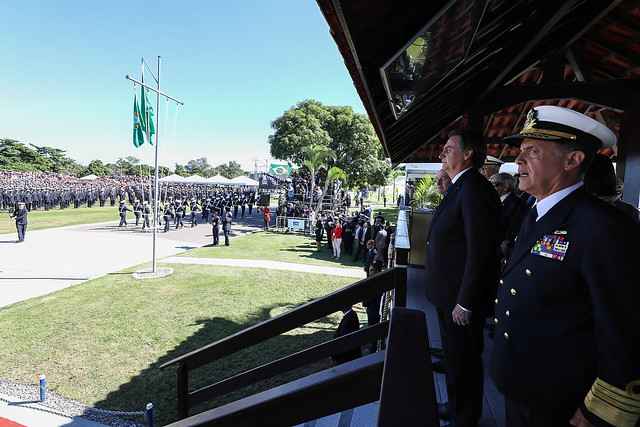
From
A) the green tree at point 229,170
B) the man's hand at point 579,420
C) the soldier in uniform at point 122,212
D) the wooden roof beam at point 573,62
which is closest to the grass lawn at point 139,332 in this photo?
the man's hand at point 579,420

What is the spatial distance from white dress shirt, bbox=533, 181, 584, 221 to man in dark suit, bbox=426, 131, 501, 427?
64 cm

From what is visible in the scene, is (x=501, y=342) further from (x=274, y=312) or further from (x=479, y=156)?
(x=274, y=312)

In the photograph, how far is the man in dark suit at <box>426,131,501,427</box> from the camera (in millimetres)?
2205

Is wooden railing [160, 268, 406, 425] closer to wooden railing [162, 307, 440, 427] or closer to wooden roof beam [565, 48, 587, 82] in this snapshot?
wooden railing [162, 307, 440, 427]

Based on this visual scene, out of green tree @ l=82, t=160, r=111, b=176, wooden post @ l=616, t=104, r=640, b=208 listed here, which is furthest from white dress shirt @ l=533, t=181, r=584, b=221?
green tree @ l=82, t=160, r=111, b=176

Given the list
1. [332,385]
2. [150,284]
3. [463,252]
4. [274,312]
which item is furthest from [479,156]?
[150,284]

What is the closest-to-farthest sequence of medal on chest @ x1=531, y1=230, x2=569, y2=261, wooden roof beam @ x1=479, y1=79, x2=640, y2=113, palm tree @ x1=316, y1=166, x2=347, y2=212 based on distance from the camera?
medal on chest @ x1=531, y1=230, x2=569, y2=261
wooden roof beam @ x1=479, y1=79, x2=640, y2=113
palm tree @ x1=316, y1=166, x2=347, y2=212

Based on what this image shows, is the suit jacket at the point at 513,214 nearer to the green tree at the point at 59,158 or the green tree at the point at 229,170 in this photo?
the green tree at the point at 59,158

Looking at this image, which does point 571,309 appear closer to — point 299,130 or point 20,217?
point 20,217

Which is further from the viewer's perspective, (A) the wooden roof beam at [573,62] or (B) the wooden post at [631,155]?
(A) the wooden roof beam at [573,62]

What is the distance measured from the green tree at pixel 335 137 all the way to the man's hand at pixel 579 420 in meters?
31.4

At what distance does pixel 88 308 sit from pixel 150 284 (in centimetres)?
245

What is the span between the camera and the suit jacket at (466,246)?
220 centimetres

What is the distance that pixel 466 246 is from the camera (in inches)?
93.7
